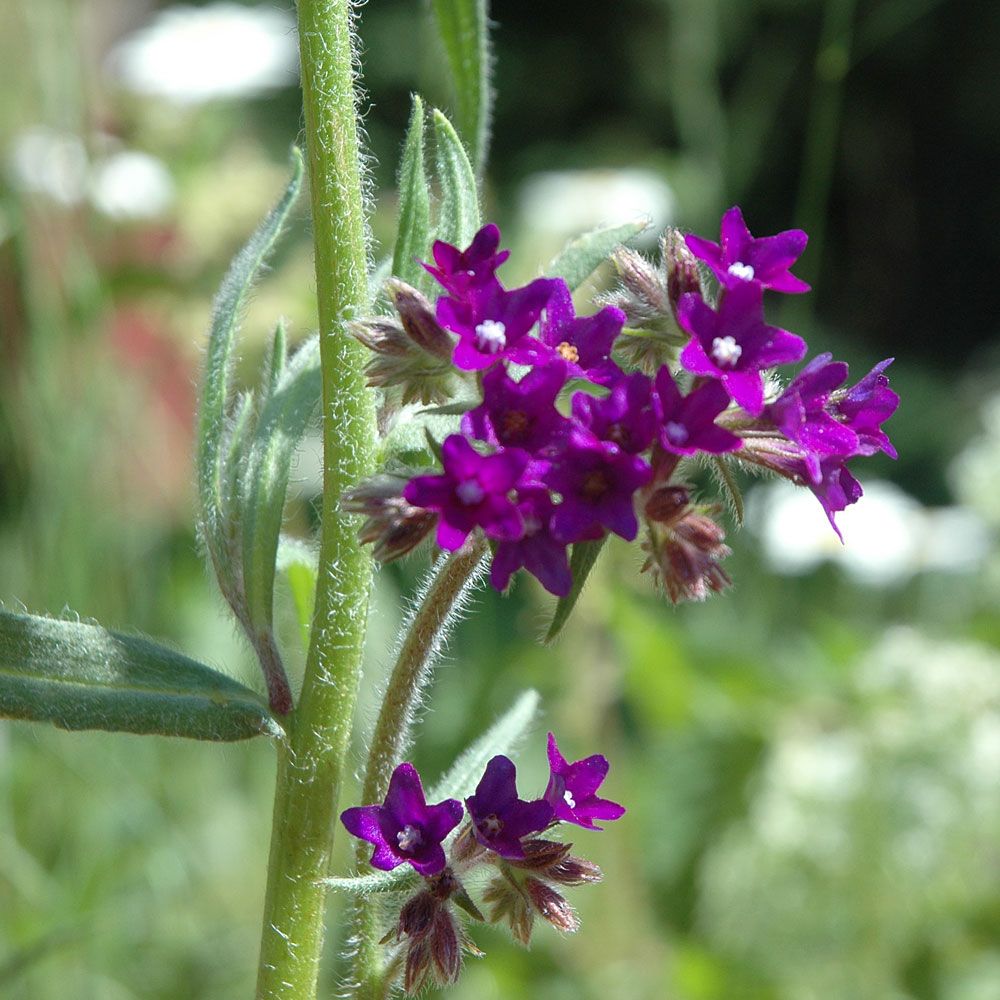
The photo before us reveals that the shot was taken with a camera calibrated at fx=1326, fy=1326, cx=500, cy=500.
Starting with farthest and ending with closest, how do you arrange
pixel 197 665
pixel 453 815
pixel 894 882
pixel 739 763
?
pixel 739 763 < pixel 894 882 < pixel 197 665 < pixel 453 815

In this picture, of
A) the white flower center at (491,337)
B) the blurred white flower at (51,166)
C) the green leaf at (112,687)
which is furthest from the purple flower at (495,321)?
the blurred white flower at (51,166)

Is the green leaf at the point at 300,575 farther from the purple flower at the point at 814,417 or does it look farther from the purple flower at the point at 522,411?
the purple flower at the point at 814,417

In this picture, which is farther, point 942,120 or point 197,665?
point 942,120

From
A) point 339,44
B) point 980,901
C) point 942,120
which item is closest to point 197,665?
point 339,44

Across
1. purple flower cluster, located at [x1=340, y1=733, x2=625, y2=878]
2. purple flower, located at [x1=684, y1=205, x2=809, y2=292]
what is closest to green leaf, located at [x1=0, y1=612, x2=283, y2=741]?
purple flower cluster, located at [x1=340, y1=733, x2=625, y2=878]

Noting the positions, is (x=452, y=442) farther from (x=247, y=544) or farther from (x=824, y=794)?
(x=824, y=794)

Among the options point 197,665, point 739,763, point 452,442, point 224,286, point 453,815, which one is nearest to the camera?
point 452,442

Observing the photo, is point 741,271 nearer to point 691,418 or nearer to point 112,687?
point 691,418
